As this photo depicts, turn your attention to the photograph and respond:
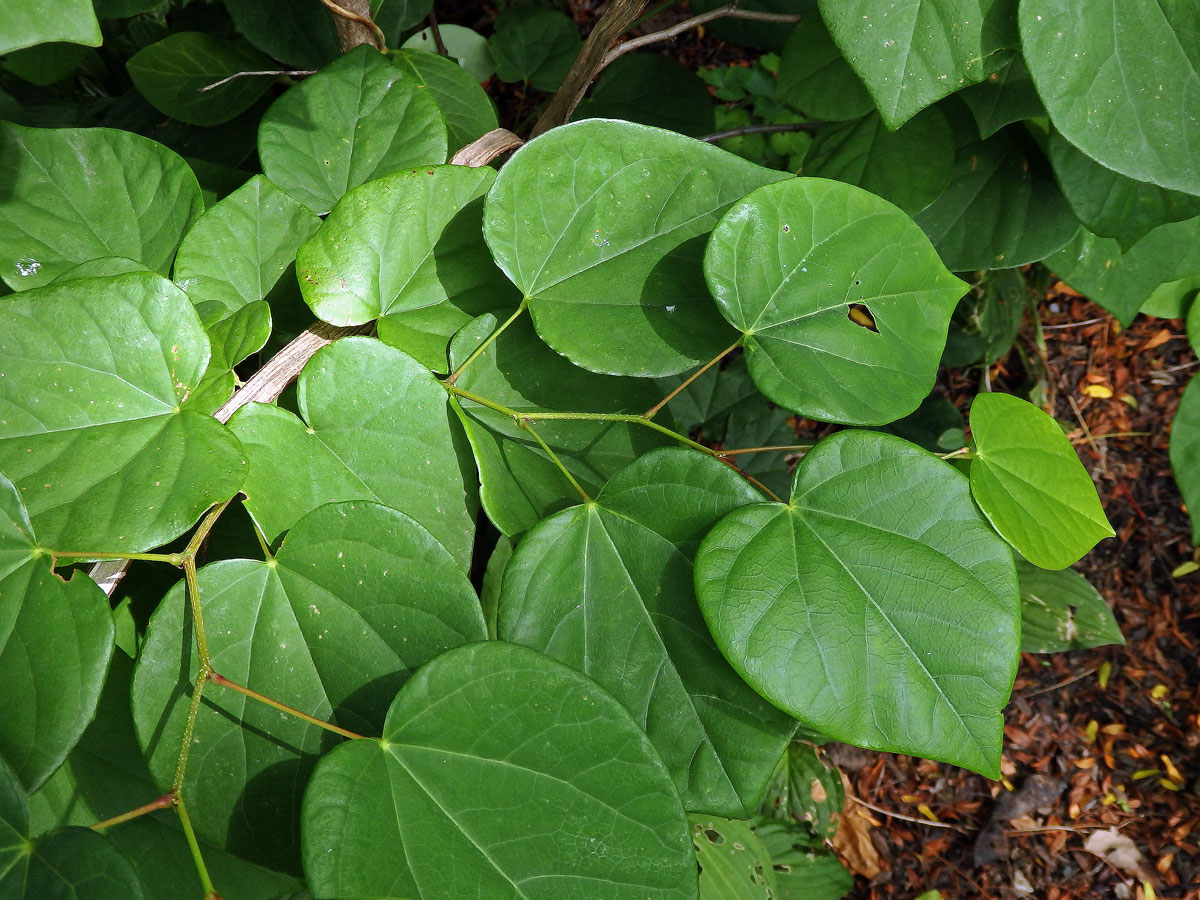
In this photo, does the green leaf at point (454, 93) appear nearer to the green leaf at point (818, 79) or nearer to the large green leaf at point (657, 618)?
the green leaf at point (818, 79)

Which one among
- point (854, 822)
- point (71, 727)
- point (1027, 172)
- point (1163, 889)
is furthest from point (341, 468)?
point (1163, 889)

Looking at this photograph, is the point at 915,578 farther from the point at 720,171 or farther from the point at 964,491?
the point at 720,171

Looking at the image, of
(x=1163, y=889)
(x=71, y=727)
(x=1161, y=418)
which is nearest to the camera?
(x=71, y=727)

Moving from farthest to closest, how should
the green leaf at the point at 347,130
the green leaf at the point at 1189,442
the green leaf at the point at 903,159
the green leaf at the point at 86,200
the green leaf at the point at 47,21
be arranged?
the green leaf at the point at 1189,442 → the green leaf at the point at 903,159 → the green leaf at the point at 347,130 → the green leaf at the point at 86,200 → the green leaf at the point at 47,21

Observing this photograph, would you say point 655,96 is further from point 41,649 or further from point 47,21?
point 41,649

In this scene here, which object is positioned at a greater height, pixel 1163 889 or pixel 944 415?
pixel 944 415

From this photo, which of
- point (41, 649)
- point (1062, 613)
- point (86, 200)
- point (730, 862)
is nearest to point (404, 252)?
point (86, 200)

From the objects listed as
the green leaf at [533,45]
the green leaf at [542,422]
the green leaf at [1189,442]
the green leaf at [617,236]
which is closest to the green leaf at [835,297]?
the green leaf at [617,236]
